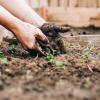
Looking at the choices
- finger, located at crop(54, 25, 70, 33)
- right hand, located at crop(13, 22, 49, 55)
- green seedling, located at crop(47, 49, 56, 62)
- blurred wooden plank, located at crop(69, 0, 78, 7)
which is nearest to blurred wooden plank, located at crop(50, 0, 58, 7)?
blurred wooden plank, located at crop(69, 0, 78, 7)

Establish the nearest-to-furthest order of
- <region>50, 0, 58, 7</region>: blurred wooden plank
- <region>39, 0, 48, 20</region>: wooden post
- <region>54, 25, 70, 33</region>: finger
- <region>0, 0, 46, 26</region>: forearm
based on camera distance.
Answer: <region>54, 25, 70, 33</region>: finger
<region>0, 0, 46, 26</region>: forearm
<region>39, 0, 48, 20</region>: wooden post
<region>50, 0, 58, 7</region>: blurred wooden plank

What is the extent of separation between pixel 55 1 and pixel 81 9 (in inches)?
18.9

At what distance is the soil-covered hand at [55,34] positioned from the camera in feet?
11.8

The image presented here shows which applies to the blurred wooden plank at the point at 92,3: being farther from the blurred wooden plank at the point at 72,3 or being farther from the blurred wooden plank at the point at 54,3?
the blurred wooden plank at the point at 54,3

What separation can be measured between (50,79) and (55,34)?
1395 millimetres

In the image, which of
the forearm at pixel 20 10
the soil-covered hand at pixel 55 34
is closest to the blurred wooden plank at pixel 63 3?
the forearm at pixel 20 10

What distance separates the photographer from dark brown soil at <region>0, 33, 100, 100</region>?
191cm

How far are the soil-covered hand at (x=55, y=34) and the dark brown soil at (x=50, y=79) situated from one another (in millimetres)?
164

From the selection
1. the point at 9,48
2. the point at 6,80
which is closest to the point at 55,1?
the point at 9,48

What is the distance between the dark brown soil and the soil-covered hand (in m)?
0.16

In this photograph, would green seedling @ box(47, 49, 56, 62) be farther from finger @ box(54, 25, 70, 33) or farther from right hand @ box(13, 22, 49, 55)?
finger @ box(54, 25, 70, 33)

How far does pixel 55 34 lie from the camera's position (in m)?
3.65

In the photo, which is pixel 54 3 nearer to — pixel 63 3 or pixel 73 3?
pixel 63 3

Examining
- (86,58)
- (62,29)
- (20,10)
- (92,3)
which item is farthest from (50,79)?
(92,3)
